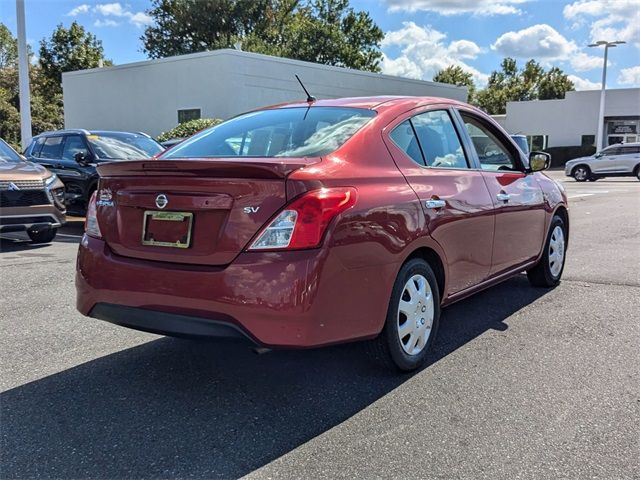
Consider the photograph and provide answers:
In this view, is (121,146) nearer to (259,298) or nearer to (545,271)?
(545,271)

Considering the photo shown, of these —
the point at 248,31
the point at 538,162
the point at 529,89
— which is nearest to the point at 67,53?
the point at 248,31

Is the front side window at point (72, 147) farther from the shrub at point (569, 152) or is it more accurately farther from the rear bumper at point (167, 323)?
the shrub at point (569, 152)

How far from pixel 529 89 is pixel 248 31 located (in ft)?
144

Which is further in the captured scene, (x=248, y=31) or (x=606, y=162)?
(x=248, y=31)

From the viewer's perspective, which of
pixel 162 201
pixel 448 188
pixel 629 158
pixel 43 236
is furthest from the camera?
pixel 629 158

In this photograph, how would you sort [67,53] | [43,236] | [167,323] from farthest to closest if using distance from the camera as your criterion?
1. [67,53]
2. [43,236]
3. [167,323]

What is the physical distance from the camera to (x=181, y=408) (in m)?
3.22

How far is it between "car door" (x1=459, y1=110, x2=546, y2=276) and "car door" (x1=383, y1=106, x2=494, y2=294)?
0.18 meters

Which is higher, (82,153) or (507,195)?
(82,153)

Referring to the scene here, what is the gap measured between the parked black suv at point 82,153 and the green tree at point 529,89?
6408 cm

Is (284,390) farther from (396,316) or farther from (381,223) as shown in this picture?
(381,223)

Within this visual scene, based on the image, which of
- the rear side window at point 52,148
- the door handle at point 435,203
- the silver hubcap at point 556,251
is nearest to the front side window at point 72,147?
the rear side window at point 52,148

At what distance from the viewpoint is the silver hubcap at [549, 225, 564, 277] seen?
5.80 meters

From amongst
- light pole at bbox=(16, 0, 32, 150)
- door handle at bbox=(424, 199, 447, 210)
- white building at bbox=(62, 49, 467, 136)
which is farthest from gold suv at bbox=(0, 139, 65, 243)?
white building at bbox=(62, 49, 467, 136)
